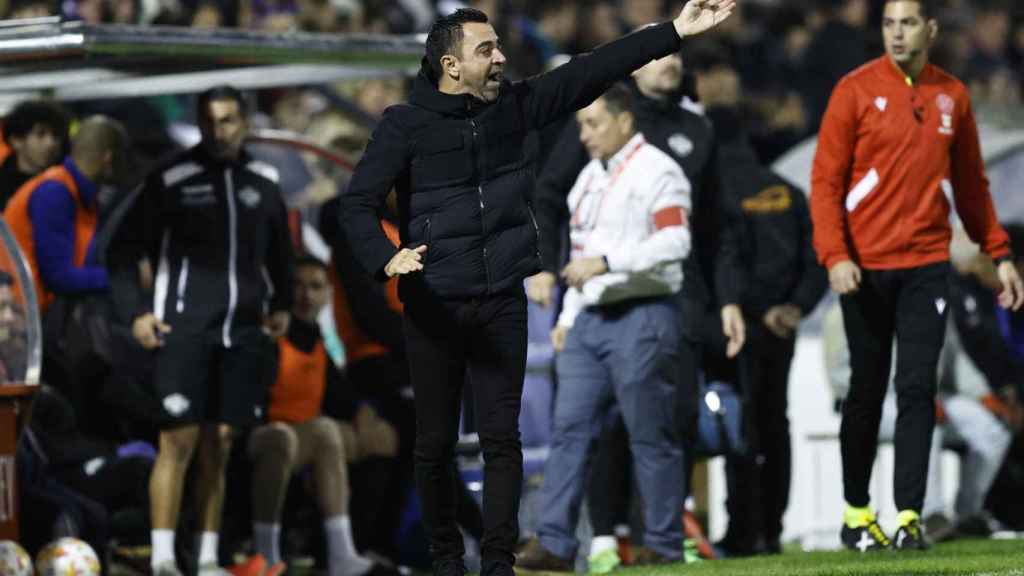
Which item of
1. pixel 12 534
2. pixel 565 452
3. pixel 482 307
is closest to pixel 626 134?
pixel 565 452

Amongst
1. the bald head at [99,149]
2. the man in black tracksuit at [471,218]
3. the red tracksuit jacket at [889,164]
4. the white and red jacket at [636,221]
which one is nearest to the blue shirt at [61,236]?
the bald head at [99,149]

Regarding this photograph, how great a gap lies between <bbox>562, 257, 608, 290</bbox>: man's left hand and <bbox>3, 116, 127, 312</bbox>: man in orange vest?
2690mm

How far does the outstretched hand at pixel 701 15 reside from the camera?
9.39 meters

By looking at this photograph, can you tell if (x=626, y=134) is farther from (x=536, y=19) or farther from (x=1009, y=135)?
(x=536, y=19)

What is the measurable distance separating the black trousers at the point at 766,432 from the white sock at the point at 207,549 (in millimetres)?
2628

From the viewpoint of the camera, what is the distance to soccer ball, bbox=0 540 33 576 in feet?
35.9

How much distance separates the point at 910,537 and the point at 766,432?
6.98 ft

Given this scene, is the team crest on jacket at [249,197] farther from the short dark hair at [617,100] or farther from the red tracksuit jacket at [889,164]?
the red tracksuit jacket at [889,164]

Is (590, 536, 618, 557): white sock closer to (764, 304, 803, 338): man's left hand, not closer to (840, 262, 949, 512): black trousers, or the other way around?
(840, 262, 949, 512): black trousers

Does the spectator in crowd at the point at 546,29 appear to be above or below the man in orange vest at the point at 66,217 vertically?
above

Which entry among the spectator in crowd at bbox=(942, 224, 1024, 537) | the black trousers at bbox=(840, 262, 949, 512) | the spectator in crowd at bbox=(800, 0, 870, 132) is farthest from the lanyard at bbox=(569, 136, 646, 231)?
the spectator in crowd at bbox=(800, 0, 870, 132)

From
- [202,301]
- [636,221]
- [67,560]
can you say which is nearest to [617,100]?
[636,221]

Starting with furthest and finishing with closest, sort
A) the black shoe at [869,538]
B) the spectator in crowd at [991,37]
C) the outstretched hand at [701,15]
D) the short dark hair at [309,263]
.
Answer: the spectator in crowd at [991,37] < the short dark hair at [309,263] < the black shoe at [869,538] < the outstretched hand at [701,15]

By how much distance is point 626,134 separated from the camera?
37.9 feet
